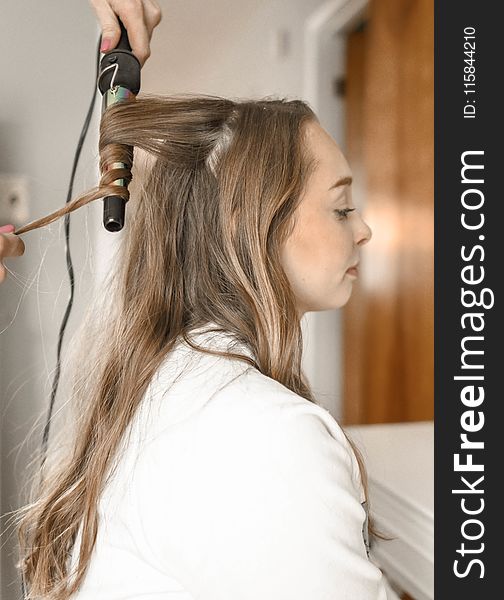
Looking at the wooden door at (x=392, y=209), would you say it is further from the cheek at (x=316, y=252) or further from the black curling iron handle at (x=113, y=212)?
the black curling iron handle at (x=113, y=212)

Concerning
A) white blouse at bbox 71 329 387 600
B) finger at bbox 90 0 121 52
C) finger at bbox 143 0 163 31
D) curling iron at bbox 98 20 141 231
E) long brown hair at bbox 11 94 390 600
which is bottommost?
white blouse at bbox 71 329 387 600

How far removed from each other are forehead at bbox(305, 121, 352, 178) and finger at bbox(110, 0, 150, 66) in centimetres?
26

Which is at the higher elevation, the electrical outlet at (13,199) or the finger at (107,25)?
the finger at (107,25)

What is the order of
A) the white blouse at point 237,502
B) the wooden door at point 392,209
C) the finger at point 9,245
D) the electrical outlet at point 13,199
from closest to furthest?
the white blouse at point 237,502
the finger at point 9,245
the electrical outlet at point 13,199
the wooden door at point 392,209

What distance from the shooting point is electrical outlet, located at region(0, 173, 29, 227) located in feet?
4.50

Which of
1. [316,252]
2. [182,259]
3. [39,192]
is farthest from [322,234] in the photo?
[39,192]

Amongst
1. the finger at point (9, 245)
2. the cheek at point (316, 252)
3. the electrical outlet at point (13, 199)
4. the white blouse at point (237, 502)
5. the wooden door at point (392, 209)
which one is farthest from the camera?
the wooden door at point (392, 209)

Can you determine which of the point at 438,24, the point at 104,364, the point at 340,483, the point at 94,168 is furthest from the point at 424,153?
the point at 340,483

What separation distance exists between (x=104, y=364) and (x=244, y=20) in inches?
52.0

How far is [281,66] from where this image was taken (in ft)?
7.10

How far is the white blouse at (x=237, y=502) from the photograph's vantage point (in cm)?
66

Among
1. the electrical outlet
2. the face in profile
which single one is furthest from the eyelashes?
the electrical outlet

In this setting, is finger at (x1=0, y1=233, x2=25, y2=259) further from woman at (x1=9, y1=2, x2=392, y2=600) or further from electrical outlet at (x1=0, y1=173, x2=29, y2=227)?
electrical outlet at (x1=0, y1=173, x2=29, y2=227)

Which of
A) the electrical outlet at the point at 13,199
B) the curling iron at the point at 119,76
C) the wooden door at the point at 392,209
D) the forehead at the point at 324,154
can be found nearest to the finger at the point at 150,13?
the curling iron at the point at 119,76
